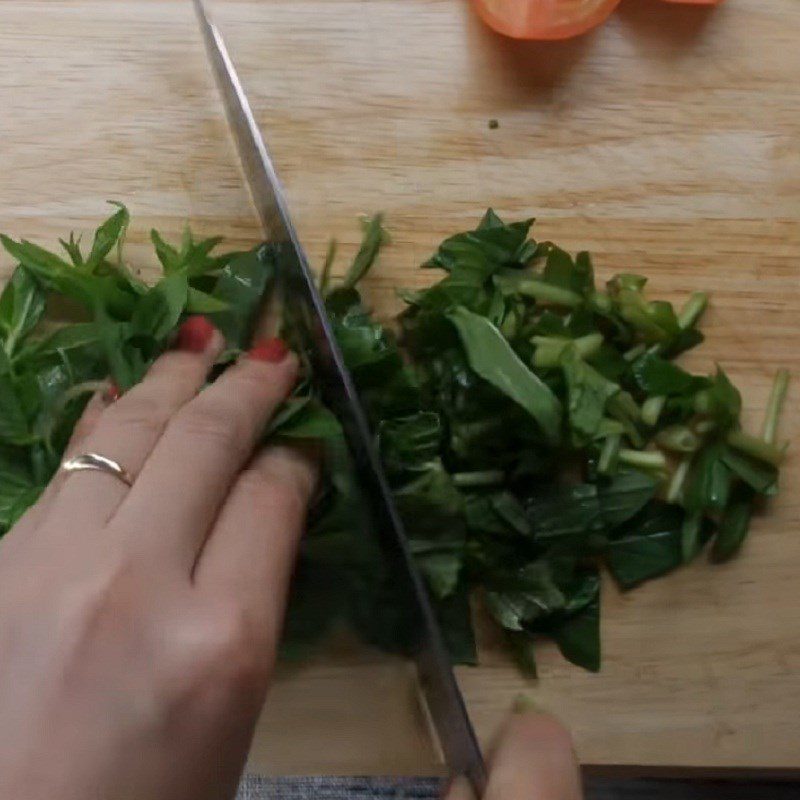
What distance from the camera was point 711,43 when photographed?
1.09 metres

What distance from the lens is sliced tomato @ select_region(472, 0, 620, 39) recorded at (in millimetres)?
1043

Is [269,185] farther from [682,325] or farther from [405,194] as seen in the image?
[682,325]

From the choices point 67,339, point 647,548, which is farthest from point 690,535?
point 67,339

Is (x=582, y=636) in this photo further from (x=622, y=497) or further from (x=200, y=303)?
(x=200, y=303)

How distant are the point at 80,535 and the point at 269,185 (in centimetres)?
41

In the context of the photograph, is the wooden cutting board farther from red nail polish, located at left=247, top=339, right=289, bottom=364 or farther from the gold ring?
the gold ring

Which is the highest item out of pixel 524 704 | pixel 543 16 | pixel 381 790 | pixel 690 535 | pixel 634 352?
pixel 543 16

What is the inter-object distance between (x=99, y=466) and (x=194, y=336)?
192 millimetres

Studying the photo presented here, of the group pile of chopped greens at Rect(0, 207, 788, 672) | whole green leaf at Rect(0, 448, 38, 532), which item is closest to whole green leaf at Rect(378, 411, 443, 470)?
pile of chopped greens at Rect(0, 207, 788, 672)

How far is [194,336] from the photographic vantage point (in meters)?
0.90

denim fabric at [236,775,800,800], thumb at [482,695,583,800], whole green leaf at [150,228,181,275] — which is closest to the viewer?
thumb at [482,695,583,800]

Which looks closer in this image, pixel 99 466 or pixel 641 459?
pixel 99 466

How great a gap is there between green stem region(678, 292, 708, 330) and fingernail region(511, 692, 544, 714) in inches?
15.7

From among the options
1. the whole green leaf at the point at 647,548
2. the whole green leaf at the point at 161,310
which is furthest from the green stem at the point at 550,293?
the whole green leaf at the point at 161,310
